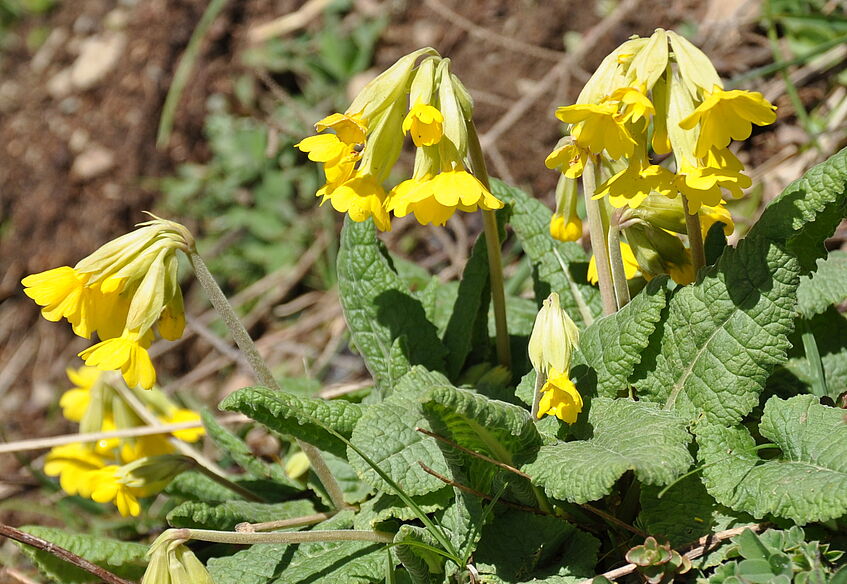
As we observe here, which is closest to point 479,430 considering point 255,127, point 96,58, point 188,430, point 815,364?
point 815,364

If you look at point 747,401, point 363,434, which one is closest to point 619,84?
point 747,401

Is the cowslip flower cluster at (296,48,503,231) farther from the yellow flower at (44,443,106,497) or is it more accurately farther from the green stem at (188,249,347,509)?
the yellow flower at (44,443,106,497)

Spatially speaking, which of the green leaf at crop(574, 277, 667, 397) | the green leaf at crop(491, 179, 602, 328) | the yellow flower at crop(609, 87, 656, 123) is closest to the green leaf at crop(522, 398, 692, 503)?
the green leaf at crop(574, 277, 667, 397)

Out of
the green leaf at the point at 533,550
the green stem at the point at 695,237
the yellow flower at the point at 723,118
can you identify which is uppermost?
the yellow flower at the point at 723,118

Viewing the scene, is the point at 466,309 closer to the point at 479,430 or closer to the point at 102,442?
the point at 479,430

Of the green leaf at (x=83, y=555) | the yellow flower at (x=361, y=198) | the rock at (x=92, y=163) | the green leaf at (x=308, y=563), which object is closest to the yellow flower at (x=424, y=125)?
the yellow flower at (x=361, y=198)

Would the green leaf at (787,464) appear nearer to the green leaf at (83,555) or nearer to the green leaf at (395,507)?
the green leaf at (395,507)
